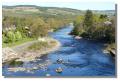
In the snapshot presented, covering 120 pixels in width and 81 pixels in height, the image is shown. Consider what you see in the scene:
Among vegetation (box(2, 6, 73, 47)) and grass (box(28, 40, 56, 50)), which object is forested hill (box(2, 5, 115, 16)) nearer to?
vegetation (box(2, 6, 73, 47))

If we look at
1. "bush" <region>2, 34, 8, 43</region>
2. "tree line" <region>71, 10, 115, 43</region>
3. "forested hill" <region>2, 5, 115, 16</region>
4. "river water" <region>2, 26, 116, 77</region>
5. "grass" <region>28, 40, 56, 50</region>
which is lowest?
"river water" <region>2, 26, 116, 77</region>

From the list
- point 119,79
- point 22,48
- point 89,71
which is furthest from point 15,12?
point 119,79

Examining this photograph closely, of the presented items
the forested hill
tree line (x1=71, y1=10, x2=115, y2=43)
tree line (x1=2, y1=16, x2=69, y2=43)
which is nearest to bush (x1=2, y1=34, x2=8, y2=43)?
tree line (x1=2, y1=16, x2=69, y2=43)

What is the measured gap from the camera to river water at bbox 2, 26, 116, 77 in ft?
10.5

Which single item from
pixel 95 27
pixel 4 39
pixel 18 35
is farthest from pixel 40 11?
pixel 95 27

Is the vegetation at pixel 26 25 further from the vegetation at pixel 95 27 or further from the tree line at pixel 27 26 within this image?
the vegetation at pixel 95 27

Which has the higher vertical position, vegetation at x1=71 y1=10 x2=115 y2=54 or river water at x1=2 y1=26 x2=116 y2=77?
vegetation at x1=71 y1=10 x2=115 y2=54

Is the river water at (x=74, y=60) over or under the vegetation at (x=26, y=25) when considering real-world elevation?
under

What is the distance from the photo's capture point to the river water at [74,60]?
3215mm

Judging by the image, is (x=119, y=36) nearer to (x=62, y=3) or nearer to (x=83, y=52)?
(x=83, y=52)

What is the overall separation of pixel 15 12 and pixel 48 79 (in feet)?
2.03

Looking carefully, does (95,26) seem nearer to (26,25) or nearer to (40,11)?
(40,11)

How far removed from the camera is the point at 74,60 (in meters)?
3.25

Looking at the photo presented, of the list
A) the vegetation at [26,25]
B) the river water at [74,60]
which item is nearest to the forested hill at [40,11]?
the vegetation at [26,25]
